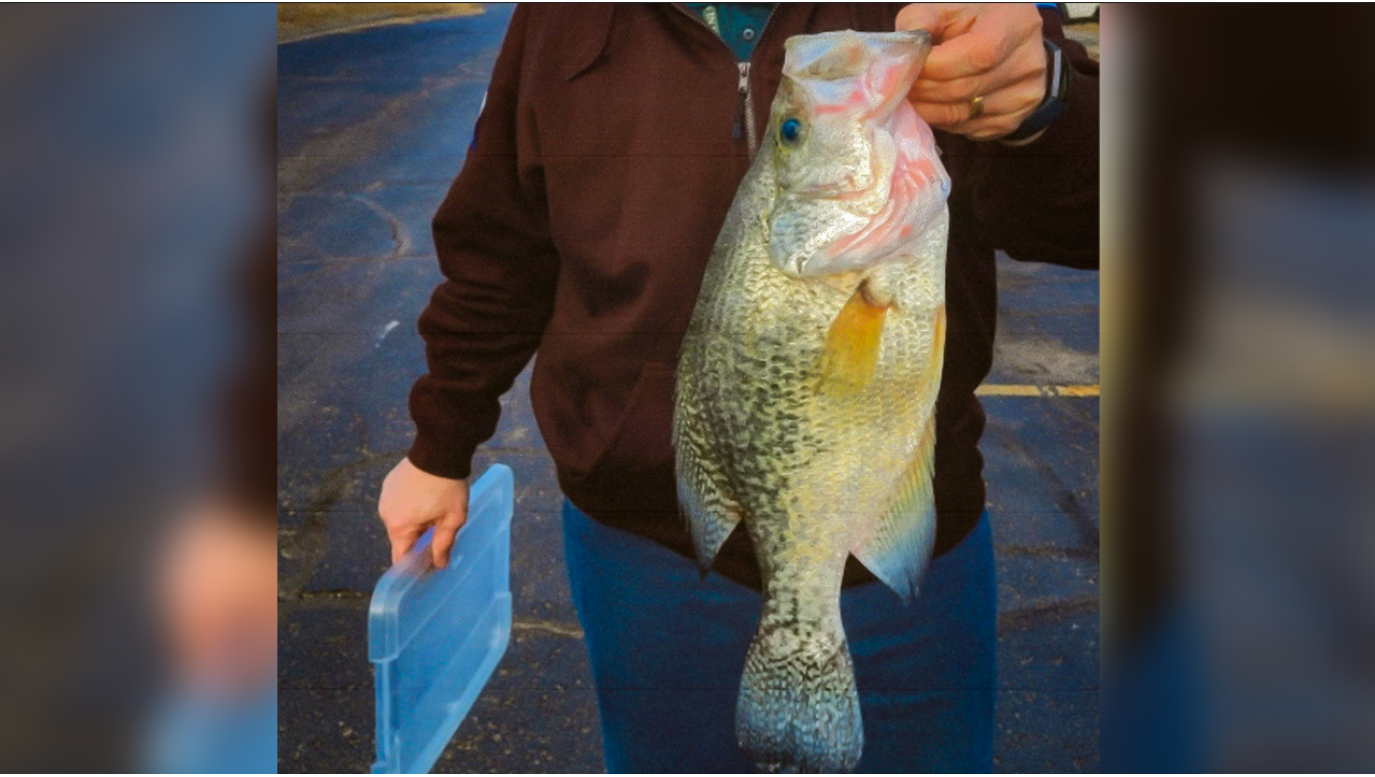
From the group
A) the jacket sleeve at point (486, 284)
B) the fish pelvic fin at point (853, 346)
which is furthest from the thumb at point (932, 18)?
the jacket sleeve at point (486, 284)

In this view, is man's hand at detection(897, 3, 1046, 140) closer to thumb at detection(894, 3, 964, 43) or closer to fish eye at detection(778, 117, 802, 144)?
thumb at detection(894, 3, 964, 43)

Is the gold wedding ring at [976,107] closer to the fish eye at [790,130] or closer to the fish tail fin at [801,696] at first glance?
the fish eye at [790,130]

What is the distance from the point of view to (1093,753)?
2328 millimetres

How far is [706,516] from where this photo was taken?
212 centimetres

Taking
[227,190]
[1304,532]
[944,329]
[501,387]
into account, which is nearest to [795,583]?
[944,329]

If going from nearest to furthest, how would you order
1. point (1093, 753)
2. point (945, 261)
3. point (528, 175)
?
point (945, 261)
point (528, 175)
point (1093, 753)

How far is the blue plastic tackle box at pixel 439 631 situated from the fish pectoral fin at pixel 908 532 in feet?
2.38

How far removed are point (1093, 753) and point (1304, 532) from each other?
605 mm

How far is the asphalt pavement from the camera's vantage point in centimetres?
226

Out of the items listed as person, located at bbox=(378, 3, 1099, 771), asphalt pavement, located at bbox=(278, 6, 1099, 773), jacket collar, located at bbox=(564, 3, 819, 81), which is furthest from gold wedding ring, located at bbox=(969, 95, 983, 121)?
jacket collar, located at bbox=(564, 3, 819, 81)

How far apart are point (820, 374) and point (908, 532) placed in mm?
356

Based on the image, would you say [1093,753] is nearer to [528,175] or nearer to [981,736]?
[981,736]

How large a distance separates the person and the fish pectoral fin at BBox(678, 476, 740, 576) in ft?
0.09

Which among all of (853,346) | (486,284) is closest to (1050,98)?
(853,346)
